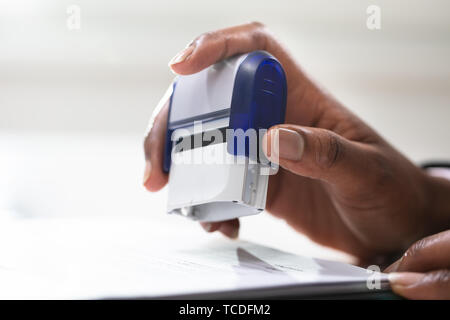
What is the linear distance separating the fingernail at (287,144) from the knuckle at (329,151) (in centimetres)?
2

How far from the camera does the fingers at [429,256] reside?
0.36 meters

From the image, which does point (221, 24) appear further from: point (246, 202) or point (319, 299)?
point (319, 299)

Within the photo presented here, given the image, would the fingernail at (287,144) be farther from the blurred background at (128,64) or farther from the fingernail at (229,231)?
the blurred background at (128,64)

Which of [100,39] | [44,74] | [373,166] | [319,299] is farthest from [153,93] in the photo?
[319,299]

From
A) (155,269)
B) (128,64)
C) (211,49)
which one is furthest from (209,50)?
(128,64)

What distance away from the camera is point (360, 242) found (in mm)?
629

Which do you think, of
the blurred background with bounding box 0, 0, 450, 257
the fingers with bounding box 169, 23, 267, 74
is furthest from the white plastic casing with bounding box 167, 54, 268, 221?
the blurred background with bounding box 0, 0, 450, 257

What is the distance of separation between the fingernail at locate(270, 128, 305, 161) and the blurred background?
38.9 inches

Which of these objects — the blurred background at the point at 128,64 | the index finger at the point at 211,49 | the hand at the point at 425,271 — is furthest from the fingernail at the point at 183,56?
the blurred background at the point at 128,64

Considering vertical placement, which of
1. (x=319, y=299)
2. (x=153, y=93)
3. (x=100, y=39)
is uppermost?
(x=100, y=39)

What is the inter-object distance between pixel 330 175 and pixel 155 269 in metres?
0.20

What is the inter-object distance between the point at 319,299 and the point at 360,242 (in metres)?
0.34
